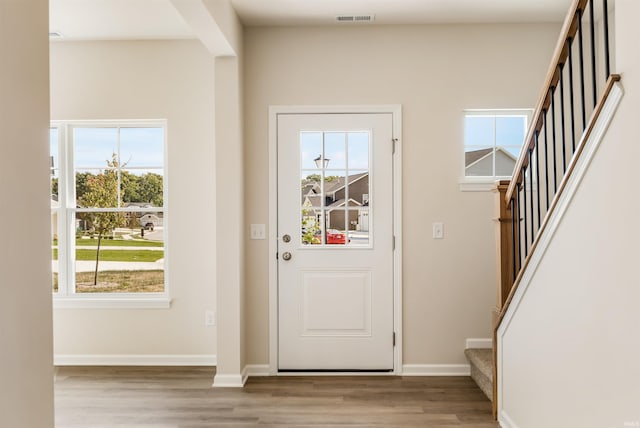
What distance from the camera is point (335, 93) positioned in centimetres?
371

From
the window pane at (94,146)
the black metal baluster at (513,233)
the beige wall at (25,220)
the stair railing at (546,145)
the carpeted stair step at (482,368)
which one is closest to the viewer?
the beige wall at (25,220)

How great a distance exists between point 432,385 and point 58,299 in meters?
3.03

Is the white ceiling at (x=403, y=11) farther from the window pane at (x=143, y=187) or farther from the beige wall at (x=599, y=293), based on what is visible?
the beige wall at (x=599, y=293)

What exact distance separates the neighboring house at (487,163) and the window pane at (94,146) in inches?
113

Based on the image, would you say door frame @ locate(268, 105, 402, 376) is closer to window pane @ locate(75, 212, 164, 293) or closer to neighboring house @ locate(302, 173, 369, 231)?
neighboring house @ locate(302, 173, 369, 231)

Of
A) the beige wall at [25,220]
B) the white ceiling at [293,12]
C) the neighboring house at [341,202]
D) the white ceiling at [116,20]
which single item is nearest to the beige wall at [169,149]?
the white ceiling at [116,20]

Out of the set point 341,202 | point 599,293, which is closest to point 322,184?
point 341,202

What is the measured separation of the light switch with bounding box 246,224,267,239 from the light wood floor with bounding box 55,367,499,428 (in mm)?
1071

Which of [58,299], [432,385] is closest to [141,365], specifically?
[58,299]

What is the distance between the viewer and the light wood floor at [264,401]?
9.46ft

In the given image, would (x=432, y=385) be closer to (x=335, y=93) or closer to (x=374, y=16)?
(x=335, y=93)

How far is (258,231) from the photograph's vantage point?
373 centimetres

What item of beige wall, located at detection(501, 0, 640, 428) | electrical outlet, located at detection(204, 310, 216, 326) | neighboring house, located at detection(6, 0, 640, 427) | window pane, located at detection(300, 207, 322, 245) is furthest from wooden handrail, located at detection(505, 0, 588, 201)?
electrical outlet, located at detection(204, 310, 216, 326)

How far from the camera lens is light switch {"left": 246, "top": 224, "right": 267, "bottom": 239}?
12.2ft
